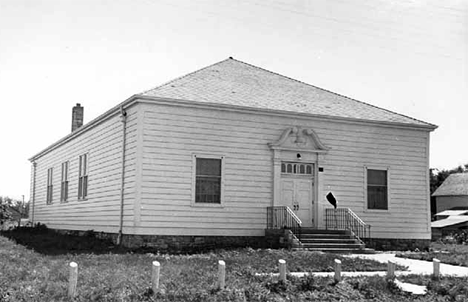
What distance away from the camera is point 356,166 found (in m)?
23.9

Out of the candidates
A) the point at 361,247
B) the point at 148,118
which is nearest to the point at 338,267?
the point at 361,247

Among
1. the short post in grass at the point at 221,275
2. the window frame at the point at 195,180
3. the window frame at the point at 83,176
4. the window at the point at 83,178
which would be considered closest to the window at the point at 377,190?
the window frame at the point at 195,180

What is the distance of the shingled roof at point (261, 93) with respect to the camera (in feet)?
72.4

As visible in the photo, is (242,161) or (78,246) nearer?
(78,246)

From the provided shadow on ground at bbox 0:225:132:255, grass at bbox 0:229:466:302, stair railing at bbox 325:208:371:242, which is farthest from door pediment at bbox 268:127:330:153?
grass at bbox 0:229:466:302

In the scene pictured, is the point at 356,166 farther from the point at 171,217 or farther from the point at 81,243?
the point at 81,243

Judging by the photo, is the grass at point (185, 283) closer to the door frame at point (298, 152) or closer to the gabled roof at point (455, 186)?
the door frame at point (298, 152)

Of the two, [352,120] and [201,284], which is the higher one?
[352,120]

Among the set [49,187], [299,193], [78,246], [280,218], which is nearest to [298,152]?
[299,193]

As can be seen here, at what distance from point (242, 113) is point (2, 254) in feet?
30.4

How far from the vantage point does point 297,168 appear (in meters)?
23.1

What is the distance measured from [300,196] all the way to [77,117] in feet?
55.4

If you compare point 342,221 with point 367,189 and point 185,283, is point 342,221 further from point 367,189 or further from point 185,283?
point 185,283

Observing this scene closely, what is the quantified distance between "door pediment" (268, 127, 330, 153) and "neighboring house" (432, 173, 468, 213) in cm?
4906
